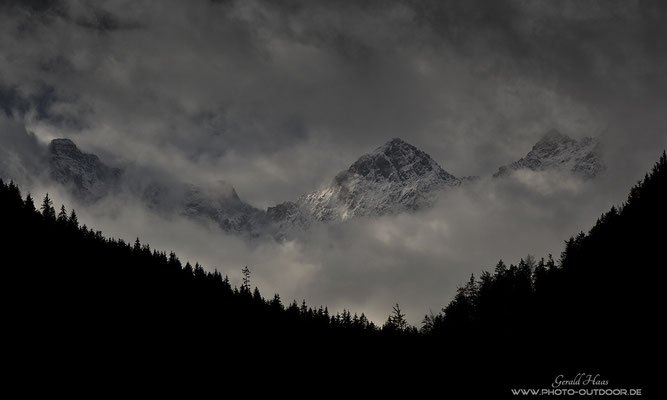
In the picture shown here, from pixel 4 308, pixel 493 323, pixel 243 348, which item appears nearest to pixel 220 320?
pixel 243 348

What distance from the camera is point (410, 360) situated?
363 feet

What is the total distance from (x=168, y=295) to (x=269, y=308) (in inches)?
1037

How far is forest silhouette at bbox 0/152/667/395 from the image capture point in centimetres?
6625

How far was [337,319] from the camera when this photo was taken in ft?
480

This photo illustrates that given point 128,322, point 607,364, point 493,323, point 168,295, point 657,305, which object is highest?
point 168,295

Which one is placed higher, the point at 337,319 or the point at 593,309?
the point at 337,319

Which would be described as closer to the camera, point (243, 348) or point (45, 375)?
point (45, 375)

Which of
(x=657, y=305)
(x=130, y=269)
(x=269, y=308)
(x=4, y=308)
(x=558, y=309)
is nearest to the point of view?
(x=657, y=305)

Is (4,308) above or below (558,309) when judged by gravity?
above

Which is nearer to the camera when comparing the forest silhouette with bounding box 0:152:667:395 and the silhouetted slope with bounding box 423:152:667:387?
the silhouetted slope with bounding box 423:152:667:387

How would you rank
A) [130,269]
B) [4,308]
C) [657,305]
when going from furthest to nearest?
1. [130,269]
2. [4,308]
3. [657,305]

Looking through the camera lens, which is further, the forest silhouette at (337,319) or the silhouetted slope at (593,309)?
the forest silhouette at (337,319)

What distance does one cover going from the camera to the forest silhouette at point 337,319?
6625cm

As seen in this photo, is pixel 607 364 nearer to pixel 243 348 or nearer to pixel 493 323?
pixel 493 323
